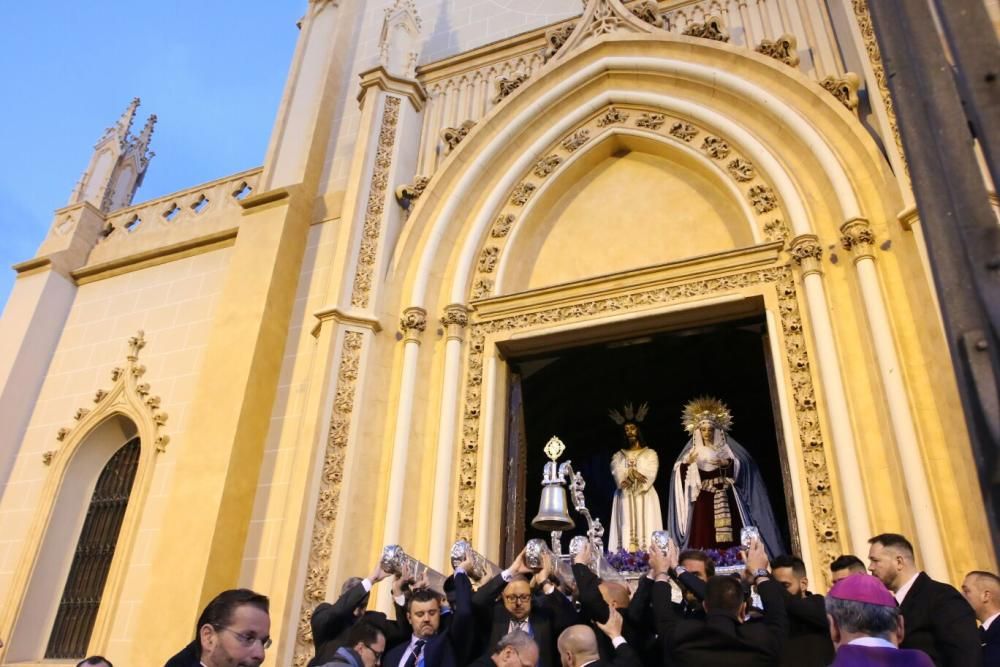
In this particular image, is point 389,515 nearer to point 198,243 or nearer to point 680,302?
point 680,302

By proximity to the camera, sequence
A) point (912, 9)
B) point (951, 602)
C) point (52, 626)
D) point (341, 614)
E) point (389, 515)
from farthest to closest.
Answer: point (52, 626) < point (389, 515) < point (341, 614) < point (951, 602) < point (912, 9)

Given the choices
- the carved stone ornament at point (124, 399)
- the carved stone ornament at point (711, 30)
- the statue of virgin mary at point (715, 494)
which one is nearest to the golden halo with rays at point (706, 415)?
the statue of virgin mary at point (715, 494)

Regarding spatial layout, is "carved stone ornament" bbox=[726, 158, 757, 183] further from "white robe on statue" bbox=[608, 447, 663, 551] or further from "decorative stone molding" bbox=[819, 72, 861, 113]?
"white robe on statue" bbox=[608, 447, 663, 551]

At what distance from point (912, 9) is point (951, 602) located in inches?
110

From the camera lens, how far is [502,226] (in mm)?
Answer: 9164

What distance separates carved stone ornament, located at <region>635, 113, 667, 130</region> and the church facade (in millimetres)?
40

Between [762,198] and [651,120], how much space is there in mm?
1867

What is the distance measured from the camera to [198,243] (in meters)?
10.7

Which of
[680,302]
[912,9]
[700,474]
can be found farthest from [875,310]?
[912,9]

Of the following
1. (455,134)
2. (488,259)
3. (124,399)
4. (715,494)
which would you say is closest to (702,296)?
(715,494)

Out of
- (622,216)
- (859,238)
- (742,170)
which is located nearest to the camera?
(859,238)

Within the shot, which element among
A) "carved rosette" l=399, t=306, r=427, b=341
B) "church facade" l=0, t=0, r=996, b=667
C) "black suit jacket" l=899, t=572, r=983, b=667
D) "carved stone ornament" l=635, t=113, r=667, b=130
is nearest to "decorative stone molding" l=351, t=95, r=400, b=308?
"church facade" l=0, t=0, r=996, b=667

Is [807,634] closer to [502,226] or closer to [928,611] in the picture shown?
[928,611]

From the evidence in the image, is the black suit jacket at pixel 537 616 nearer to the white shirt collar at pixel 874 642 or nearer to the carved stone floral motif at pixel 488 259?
the white shirt collar at pixel 874 642
